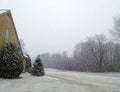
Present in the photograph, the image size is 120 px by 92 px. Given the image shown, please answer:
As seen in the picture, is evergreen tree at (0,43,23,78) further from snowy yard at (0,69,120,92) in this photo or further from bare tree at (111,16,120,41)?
bare tree at (111,16,120,41)

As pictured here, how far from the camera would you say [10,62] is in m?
20.1

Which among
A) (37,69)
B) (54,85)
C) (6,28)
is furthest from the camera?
(37,69)

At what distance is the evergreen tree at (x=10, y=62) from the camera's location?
19969 millimetres

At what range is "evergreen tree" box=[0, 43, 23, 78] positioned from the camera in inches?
786

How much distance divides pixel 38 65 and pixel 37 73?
1.45m

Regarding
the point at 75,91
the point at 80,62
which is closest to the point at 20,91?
the point at 75,91

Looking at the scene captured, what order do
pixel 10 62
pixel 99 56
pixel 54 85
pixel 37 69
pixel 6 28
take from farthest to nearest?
pixel 99 56, pixel 37 69, pixel 6 28, pixel 10 62, pixel 54 85

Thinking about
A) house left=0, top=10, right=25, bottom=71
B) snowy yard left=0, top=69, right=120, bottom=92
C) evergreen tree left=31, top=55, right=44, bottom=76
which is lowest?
snowy yard left=0, top=69, right=120, bottom=92

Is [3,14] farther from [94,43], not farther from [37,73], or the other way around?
[94,43]

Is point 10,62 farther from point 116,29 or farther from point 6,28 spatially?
point 116,29

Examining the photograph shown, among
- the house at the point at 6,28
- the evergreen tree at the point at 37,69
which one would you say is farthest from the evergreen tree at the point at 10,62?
the evergreen tree at the point at 37,69

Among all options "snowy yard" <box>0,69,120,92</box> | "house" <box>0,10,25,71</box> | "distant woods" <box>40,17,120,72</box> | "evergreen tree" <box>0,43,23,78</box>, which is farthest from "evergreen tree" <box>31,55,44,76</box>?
"distant woods" <box>40,17,120,72</box>

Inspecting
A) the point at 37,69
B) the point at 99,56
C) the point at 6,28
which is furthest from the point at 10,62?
the point at 99,56

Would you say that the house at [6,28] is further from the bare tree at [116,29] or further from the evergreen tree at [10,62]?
the bare tree at [116,29]
